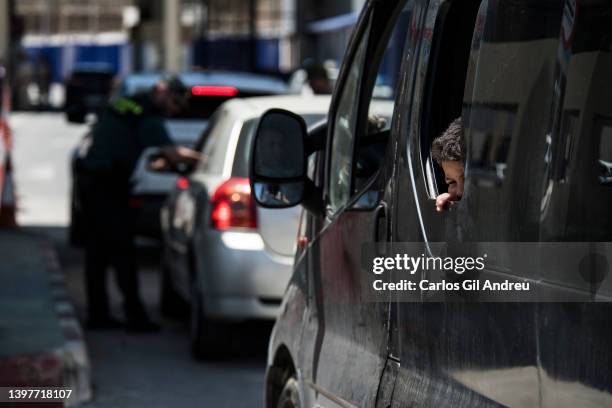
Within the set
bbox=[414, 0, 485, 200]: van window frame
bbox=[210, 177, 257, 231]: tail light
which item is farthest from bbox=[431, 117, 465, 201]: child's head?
bbox=[210, 177, 257, 231]: tail light

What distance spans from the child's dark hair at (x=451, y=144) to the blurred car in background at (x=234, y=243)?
5.26 metres

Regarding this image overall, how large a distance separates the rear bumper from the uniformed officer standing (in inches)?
63.0

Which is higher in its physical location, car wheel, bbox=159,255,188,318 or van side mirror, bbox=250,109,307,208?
van side mirror, bbox=250,109,307,208


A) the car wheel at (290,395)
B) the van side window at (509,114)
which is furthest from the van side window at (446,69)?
the car wheel at (290,395)

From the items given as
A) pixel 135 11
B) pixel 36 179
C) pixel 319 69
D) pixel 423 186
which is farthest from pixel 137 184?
pixel 135 11

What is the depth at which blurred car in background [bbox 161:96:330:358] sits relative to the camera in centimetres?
856

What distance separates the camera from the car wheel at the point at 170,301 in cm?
1082

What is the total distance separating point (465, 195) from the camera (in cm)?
304

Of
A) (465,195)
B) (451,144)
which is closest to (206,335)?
(451,144)

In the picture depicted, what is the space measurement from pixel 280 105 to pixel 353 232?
202 inches

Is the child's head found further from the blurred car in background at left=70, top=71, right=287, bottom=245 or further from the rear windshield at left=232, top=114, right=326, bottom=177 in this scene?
the blurred car in background at left=70, top=71, right=287, bottom=245

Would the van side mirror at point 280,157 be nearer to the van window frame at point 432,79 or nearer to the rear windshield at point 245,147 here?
the van window frame at point 432,79

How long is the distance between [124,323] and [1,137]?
500cm

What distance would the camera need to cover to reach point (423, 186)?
11.1 ft
